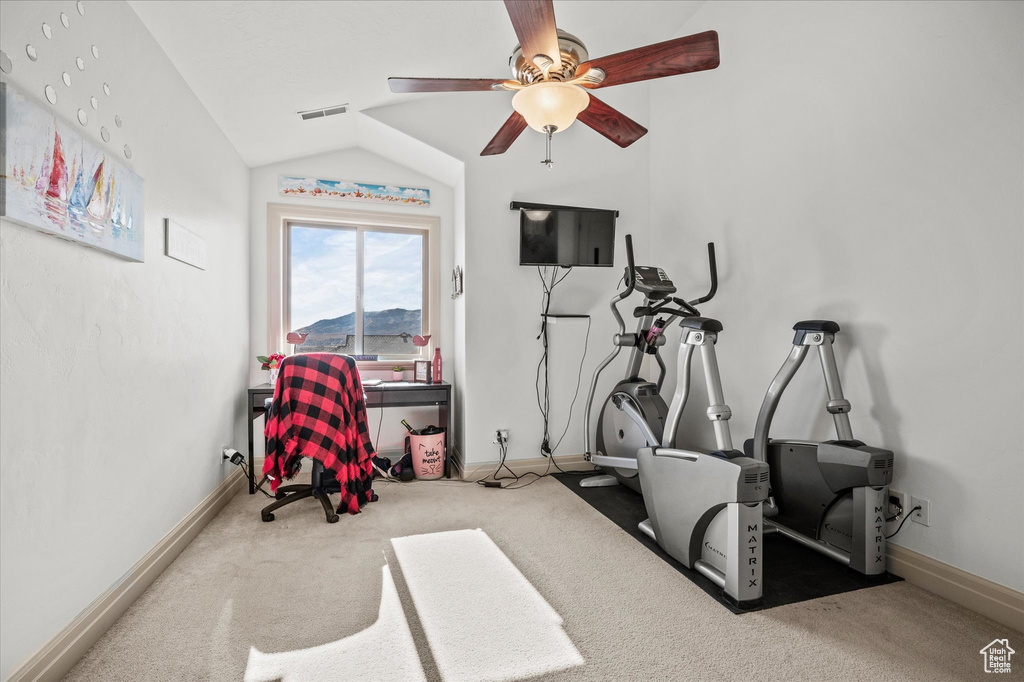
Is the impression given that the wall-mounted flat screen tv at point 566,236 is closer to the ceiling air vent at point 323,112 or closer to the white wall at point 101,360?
the ceiling air vent at point 323,112

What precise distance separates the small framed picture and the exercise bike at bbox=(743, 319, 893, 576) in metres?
2.35

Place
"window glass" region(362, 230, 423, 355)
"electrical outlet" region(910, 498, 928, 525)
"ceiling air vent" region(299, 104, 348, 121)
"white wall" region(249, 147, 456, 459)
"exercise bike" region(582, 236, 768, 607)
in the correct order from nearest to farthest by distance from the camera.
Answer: "exercise bike" region(582, 236, 768, 607) < "electrical outlet" region(910, 498, 928, 525) < "ceiling air vent" region(299, 104, 348, 121) < "white wall" region(249, 147, 456, 459) < "window glass" region(362, 230, 423, 355)

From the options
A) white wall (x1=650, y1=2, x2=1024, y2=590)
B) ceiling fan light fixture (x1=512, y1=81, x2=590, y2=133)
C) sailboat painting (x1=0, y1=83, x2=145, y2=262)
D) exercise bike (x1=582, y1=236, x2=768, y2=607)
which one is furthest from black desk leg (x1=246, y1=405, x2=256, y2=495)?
white wall (x1=650, y1=2, x2=1024, y2=590)

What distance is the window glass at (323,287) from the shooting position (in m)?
3.87

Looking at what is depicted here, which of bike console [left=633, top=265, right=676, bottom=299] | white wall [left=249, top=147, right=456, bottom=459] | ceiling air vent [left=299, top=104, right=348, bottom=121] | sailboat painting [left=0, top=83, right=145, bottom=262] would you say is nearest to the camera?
sailboat painting [left=0, top=83, right=145, bottom=262]

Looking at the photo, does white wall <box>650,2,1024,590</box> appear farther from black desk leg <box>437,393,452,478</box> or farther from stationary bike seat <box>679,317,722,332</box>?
black desk leg <box>437,393,452,478</box>

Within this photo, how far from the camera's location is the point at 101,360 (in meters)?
1.66

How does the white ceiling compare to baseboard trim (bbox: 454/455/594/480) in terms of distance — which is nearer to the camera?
the white ceiling

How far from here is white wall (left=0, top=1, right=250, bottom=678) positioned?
1.28 m

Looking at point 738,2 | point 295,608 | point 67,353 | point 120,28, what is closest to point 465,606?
point 295,608

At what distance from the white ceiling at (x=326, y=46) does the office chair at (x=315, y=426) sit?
1526 millimetres

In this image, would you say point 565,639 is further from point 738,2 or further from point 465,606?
point 738,2

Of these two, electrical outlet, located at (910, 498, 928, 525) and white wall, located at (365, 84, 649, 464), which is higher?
white wall, located at (365, 84, 649, 464)

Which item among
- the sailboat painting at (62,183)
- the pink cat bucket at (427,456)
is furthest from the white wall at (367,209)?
the sailboat painting at (62,183)
